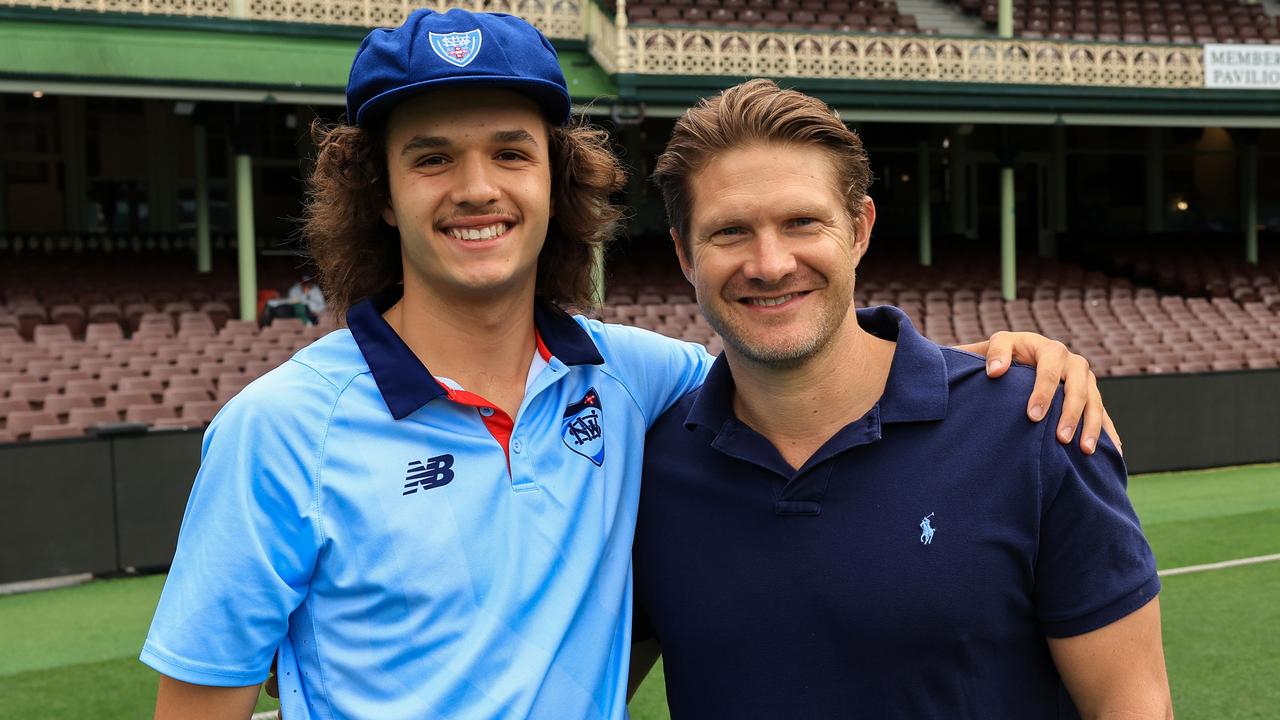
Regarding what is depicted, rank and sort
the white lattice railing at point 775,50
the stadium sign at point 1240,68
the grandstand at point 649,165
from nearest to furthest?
the grandstand at point 649,165
the white lattice railing at point 775,50
the stadium sign at point 1240,68

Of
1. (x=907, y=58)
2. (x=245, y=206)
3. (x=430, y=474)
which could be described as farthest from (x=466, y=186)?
(x=907, y=58)

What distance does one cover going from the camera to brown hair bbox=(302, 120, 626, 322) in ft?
8.87

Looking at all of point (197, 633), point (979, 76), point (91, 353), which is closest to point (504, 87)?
point (197, 633)

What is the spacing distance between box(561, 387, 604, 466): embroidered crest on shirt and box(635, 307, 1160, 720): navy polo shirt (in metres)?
0.29

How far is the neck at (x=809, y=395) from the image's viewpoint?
2.52 metres

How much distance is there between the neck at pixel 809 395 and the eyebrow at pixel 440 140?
25.0 inches

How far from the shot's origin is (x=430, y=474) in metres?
2.29

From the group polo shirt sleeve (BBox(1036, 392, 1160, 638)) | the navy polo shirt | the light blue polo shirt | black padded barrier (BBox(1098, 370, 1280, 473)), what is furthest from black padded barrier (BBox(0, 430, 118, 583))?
black padded barrier (BBox(1098, 370, 1280, 473))

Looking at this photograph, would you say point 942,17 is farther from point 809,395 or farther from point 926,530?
point 926,530

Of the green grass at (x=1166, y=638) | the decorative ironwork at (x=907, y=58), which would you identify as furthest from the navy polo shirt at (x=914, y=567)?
the decorative ironwork at (x=907, y=58)

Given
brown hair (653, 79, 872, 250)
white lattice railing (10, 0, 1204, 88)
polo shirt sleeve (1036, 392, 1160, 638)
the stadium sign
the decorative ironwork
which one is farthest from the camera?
the stadium sign

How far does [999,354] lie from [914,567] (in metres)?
0.54

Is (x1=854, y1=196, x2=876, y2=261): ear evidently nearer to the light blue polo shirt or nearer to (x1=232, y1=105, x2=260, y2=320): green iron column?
the light blue polo shirt

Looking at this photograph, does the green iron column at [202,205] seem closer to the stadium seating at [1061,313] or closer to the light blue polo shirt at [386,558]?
the stadium seating at [1061,313]
